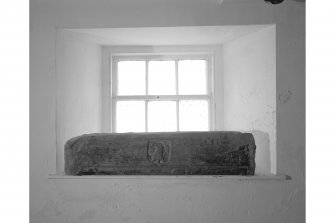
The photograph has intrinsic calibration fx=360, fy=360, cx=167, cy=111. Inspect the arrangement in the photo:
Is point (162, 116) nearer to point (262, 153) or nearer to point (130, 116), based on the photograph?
point (130, 116)

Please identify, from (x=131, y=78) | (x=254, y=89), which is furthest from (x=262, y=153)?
(x=131, y=78)

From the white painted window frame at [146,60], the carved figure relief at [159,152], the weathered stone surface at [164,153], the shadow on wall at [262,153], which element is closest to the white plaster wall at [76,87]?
the white painted window frame at [146,60]

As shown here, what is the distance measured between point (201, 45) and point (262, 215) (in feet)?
5.48

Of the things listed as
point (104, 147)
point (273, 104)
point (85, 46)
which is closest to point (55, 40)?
point (85, 46)

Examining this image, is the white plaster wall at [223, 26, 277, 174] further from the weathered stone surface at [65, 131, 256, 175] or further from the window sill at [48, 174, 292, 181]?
the weathered stone surface at [65, 131, 256, 175]

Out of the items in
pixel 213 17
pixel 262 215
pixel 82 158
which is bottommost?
pixel 262 215

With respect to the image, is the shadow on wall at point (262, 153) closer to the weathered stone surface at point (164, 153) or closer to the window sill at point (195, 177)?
the window sill at point (195, 177)

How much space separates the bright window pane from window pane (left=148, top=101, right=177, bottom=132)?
12 cm

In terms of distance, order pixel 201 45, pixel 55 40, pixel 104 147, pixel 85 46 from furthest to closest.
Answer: pixel 201 45 < pixel 85 46 < pixel 55 40 < pixel 104 147

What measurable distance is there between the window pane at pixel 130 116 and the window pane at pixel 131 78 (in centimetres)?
11

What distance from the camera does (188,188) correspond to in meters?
2.67

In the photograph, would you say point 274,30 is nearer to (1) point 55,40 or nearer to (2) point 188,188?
(2) point 188,188

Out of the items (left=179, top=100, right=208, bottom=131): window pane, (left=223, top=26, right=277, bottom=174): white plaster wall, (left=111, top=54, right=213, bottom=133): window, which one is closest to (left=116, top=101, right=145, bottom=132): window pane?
(left=111, top=54, right=213, bottom=133): window

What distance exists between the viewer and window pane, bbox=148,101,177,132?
144 inches
